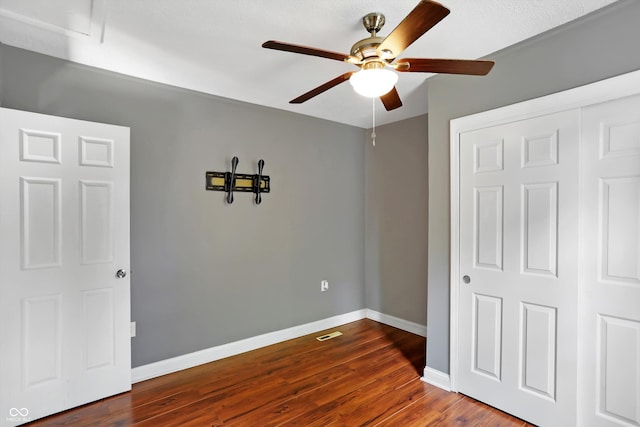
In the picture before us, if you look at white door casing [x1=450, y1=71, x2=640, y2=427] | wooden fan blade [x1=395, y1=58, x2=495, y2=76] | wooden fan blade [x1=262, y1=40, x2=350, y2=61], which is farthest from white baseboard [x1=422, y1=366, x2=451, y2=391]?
wooden fan blade [x1=262, y1=40, x2=350, y2=61]

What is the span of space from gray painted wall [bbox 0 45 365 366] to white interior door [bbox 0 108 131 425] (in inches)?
8.9

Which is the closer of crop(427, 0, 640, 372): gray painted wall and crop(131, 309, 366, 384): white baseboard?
crop(427, 0, 640, 372): gray painted wall

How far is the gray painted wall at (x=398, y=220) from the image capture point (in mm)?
3703

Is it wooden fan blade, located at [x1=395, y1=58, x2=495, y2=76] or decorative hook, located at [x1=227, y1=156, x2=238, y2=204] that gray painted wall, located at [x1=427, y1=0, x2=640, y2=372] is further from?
decorative hook, located at [x1=227, y1=156, x2=238, y2=204]

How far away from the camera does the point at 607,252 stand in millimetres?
1854

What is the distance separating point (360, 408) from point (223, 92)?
287 centimetres

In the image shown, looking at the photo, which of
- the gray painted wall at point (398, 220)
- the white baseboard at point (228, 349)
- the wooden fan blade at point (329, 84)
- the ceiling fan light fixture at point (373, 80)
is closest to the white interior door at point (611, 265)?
the ceiling fan light fixture at point (373, 80)

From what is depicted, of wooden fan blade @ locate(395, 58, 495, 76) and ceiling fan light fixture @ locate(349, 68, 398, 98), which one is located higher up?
wooden fan blade @ locate(395, 58, 495, 76)

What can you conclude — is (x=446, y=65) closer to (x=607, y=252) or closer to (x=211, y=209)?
(x=607, y=252)

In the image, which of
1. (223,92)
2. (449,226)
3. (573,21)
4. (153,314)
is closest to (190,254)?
(153,314)

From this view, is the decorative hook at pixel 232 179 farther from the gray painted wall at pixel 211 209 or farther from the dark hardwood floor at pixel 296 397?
the dark hardwood floor at pixel 296 397

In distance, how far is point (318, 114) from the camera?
3.77m

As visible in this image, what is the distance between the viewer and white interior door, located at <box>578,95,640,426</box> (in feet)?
5.78

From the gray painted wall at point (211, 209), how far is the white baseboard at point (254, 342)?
6cm
